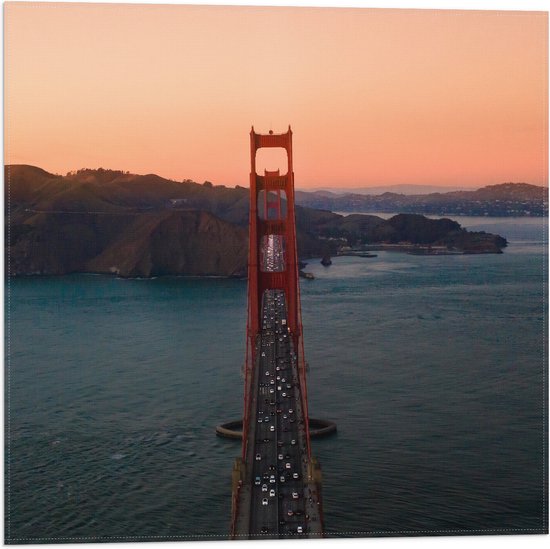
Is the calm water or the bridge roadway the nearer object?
the bridge roadway

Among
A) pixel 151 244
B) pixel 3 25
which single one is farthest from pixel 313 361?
pixel 151 244

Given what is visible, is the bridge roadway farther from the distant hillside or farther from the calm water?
the distant hillside

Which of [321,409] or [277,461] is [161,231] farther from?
[277,461]

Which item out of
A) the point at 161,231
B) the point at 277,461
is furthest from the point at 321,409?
the point at 161,231

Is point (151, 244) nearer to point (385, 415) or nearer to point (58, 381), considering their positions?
point (58, 381)

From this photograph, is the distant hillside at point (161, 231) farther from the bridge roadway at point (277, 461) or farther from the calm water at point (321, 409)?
the bridge roadway at point (277, 461)

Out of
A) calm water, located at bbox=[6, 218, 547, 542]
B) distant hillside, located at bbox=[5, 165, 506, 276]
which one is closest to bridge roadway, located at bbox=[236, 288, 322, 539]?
calm water, located at bbox=[6, 218, 547, 542]
